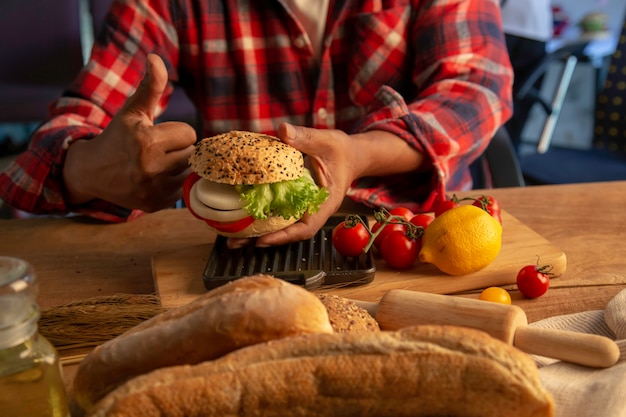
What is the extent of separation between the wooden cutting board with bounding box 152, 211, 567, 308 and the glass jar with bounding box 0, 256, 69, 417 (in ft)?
1.72

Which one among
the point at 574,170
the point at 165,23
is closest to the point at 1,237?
the point at 165,23

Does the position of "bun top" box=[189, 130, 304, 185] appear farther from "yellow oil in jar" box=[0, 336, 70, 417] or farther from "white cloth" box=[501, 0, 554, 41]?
"white cloth" box=[501, 0, 554, 41]

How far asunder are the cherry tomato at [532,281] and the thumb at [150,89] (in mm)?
820

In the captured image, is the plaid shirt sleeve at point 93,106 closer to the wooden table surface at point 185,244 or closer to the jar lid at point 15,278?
the wooden table surface at point 185,244

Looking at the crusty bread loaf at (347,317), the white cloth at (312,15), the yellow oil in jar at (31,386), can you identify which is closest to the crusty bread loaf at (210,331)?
the yellow oil in jar at (31,386)

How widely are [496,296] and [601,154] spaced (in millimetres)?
2510

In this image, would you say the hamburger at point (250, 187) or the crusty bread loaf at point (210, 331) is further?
the hamburger at point (250, 187)

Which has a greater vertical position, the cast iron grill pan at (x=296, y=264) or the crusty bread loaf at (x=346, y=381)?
the crusty bread loaf at (x=346, y=381)

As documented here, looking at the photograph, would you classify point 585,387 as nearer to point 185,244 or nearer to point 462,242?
point 462,242

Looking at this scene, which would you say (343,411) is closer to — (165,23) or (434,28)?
(434,28)

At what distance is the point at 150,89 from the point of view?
146 centimetres

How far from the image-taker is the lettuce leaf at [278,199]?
1.34 m

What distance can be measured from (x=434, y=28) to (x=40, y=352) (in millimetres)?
1511

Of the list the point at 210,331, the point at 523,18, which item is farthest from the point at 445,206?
the point at 523,18
